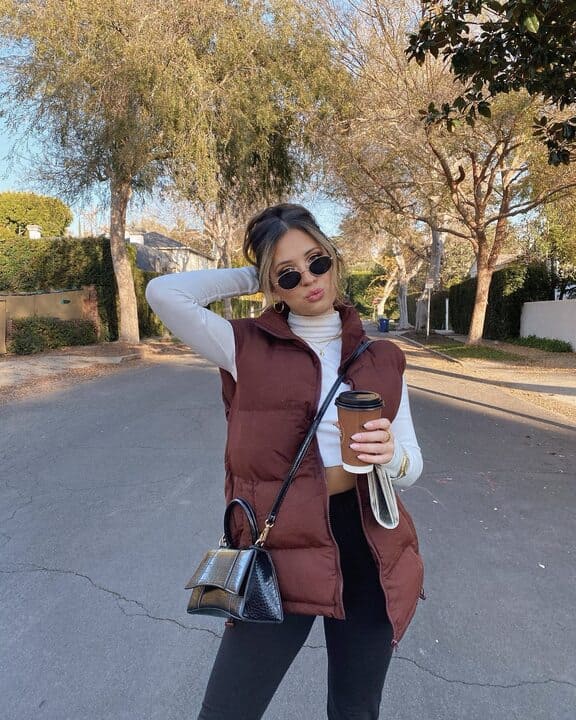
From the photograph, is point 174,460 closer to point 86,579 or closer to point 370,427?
point 86,579

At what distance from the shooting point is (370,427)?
4.25 ft

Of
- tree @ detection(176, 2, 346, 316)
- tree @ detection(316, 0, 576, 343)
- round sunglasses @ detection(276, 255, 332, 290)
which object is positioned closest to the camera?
round sunglasses @ detection(276, 255, 332, 290)

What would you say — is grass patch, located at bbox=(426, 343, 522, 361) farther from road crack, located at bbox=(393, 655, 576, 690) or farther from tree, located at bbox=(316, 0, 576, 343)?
road crack, located at bbox=(393, 655, 576, 690)

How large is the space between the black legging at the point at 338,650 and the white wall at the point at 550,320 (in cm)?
1755

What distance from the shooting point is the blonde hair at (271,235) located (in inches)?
64.9

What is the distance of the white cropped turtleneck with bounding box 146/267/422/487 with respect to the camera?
4.96 feet

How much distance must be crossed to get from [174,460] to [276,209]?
14.1 ft

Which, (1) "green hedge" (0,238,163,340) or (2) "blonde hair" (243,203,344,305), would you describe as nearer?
(2) "blonde hair" (243,203,344,305)

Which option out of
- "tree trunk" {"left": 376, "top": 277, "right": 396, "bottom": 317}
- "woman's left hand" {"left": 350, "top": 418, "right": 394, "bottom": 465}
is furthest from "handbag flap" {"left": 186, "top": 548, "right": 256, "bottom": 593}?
"tree trunk" {"left": 376, "top": 277, "right": 396, "bottom": 317}

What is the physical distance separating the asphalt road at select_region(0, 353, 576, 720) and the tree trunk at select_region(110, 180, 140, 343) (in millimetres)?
11397

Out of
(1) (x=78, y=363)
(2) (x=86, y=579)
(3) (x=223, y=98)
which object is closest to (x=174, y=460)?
(2) (x=86, y=579)

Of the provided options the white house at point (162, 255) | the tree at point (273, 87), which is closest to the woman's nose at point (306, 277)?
the tree at point (273, 87)

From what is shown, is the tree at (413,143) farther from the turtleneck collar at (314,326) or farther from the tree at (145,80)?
the turtleneck collar at (314,326)

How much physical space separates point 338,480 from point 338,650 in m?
0.51
